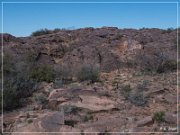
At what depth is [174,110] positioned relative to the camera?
37.9ft

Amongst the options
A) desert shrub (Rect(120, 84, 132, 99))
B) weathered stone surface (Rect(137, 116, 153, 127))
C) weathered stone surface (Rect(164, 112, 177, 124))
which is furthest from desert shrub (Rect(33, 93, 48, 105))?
weathered stone surface (Rect(164, 112, 177, 124))

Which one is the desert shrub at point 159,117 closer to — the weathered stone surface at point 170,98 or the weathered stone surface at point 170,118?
the weathered stone surface at point 170,118

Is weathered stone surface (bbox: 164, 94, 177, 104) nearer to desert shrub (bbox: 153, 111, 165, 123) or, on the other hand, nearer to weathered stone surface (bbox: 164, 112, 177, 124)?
weathered stone surface (bbox: 164, 112, 177, 124)

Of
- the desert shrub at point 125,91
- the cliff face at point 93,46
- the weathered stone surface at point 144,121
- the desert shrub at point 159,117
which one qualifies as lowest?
the weathered stone surface at point 144,121

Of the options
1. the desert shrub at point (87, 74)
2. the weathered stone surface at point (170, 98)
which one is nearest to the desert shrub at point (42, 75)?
the desert shrub at point (87, 74)

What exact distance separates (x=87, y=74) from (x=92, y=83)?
65 cm

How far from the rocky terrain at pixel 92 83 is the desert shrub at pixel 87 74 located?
1 centimetres

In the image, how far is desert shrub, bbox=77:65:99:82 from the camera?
1636 centimetres

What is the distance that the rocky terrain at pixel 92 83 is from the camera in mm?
10469

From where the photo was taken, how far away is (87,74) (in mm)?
16406

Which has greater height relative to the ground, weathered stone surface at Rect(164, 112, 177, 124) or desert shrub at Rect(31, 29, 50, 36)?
desert shrub at Rect(31, 29, 50, 36)

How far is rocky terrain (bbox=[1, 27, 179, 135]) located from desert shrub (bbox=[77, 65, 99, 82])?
0.04 feet

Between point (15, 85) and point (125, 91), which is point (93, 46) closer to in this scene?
point (125, 91)

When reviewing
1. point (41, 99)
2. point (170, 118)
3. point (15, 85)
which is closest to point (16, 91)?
point (15, 85)
